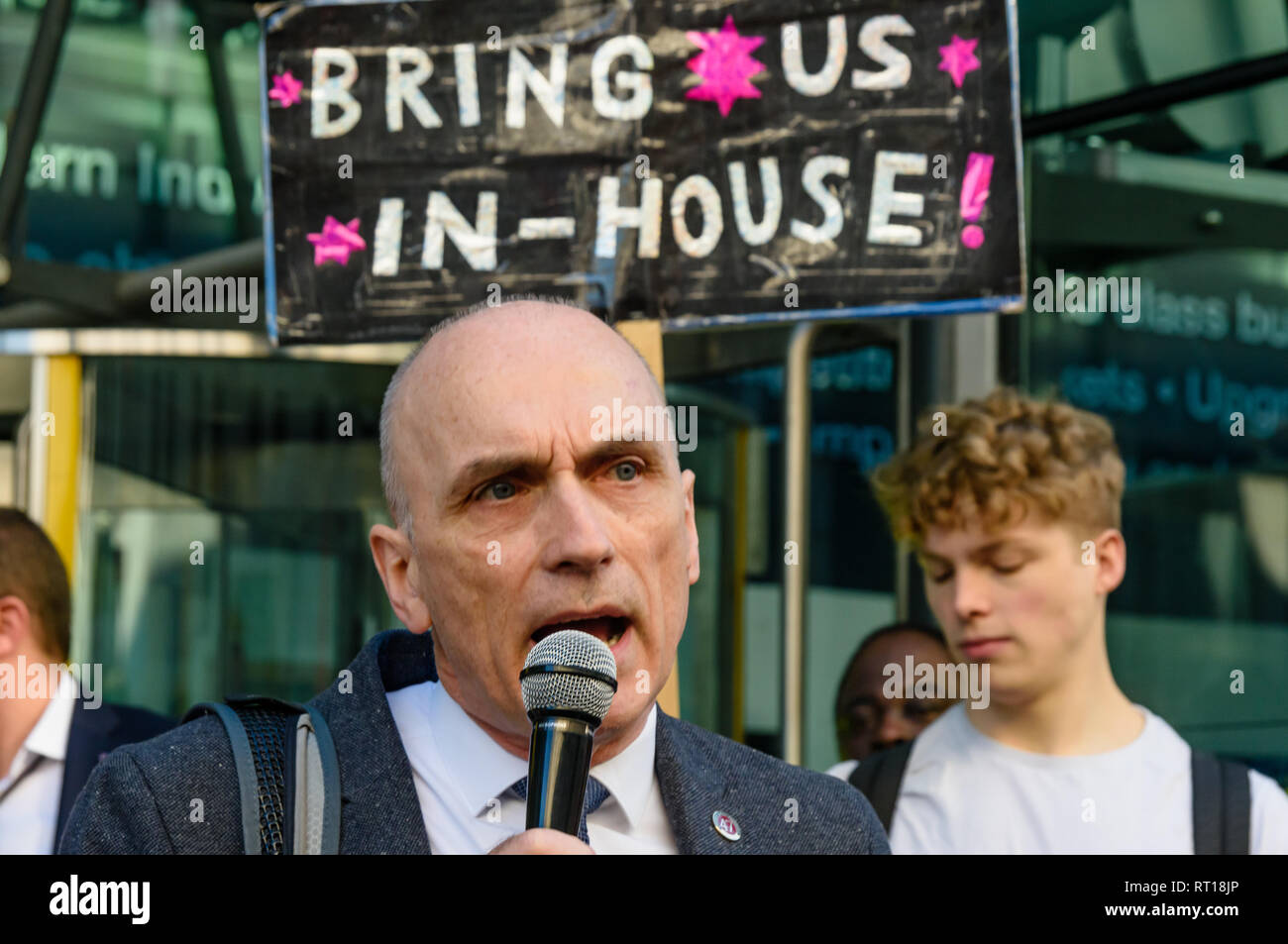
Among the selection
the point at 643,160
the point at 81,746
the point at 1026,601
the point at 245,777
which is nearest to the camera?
the point at 245,777

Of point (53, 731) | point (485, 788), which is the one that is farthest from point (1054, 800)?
point (53, 731)

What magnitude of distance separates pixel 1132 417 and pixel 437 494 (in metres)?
4.06

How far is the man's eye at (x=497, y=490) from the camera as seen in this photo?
184 cm

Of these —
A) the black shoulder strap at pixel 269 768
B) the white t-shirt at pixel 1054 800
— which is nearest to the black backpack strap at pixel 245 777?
the black shoulder strap at pixel 269 768

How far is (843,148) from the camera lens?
3.39m

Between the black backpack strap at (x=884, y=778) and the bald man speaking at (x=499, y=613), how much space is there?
102 centimetres

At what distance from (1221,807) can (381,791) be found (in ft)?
5.08

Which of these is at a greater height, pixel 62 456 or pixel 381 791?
pixel 62 456

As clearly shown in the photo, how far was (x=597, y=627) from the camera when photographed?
1.80 metres

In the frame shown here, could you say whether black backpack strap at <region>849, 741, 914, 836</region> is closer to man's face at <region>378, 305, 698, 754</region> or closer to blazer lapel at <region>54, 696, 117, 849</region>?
man's face at <region>378, 305, 698, 754</region>

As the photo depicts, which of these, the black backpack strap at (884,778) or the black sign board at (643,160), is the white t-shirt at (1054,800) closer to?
the black backpack strap at (884,778)

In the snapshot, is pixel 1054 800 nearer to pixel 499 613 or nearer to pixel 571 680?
pixel 499 613
